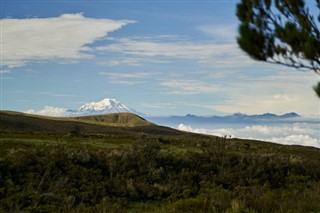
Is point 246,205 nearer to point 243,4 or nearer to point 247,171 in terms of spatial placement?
point 243,4

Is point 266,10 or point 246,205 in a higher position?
point 266,10

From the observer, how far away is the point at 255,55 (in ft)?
59.6

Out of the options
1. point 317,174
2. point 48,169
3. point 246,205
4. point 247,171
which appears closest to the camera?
point 246,205

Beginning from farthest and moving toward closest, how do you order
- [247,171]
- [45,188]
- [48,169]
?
1. [247,171]
2. [48,169]
3. [45,188]

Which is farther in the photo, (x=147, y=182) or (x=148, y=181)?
(x=148, y=181)

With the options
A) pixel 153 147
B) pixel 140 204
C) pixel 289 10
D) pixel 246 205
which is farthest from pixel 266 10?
pixel 153 147

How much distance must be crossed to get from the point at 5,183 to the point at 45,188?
1490 millimetres

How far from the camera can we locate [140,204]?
19.1 metres

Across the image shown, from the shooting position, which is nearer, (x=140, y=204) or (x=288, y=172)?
(x=140, y=204)

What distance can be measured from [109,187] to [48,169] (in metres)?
2.72

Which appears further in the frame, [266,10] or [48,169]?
[48,169]

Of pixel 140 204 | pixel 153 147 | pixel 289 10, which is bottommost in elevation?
pixel 140 204

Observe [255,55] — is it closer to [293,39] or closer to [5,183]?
[293,39]

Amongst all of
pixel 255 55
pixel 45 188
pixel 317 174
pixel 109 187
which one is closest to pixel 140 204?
pixel 109 187
